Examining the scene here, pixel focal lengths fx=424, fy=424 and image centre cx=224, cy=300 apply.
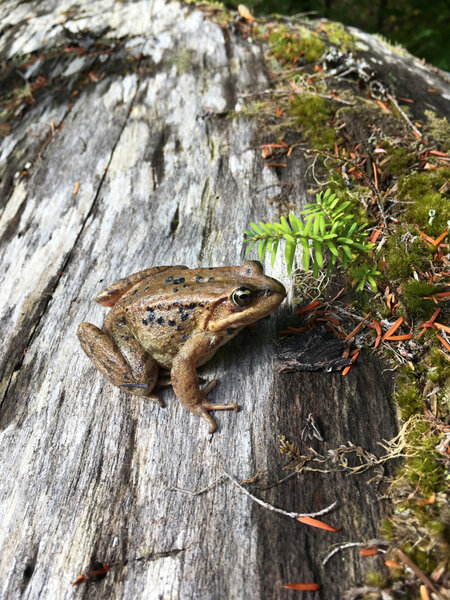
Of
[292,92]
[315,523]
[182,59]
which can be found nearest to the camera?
[315,523]

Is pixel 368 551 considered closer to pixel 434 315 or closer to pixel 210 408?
pixel 210 408

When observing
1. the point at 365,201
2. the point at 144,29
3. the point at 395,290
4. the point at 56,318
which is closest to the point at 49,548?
the point at 56,318

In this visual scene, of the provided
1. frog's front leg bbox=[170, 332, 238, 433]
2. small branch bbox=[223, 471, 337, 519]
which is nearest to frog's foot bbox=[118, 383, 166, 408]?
frog's front leg bbox=[170, 332, 238, 433]

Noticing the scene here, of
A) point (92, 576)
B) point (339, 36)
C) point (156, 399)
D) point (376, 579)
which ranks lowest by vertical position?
point (92, 576)

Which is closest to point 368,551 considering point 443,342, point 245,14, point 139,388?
point 443,342

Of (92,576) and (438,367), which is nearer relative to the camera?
(92,576)

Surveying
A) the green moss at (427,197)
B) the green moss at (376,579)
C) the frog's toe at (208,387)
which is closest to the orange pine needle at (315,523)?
the green moss at (376,579)

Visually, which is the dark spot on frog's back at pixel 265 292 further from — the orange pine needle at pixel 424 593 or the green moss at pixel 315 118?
the green moss at pixel 315 118
